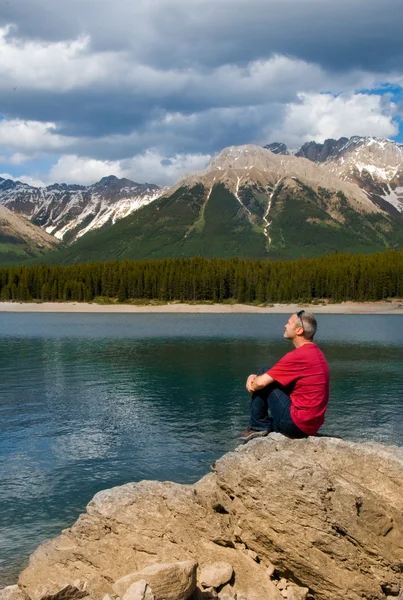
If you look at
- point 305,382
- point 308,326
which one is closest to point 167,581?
point 305,382

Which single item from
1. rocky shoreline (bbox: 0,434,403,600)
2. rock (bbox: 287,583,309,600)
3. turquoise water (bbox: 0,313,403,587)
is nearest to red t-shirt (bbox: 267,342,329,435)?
rocky shoreline (bbox: 0,434,403,600)

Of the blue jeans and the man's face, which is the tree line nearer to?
the blue jeans

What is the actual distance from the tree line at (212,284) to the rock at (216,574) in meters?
160

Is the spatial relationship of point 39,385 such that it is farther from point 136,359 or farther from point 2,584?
point 2,584

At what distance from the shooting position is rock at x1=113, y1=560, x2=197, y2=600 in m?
9.42

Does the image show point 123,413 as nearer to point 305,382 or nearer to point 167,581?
point 305,382

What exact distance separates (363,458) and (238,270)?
167m

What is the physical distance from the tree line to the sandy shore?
6637 millimetres

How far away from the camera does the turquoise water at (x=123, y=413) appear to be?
61.6 feet

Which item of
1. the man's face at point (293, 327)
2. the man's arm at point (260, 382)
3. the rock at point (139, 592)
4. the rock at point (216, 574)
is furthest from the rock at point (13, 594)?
the man's face at point (293, 327)

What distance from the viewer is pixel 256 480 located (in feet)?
34.6

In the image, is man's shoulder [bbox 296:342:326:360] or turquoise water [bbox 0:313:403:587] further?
turquoise water [bbox 0:313:403:587]

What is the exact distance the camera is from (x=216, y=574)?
10602 millimetres

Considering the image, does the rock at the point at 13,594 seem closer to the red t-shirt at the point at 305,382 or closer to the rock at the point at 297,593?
the rock at the point at 297,593
